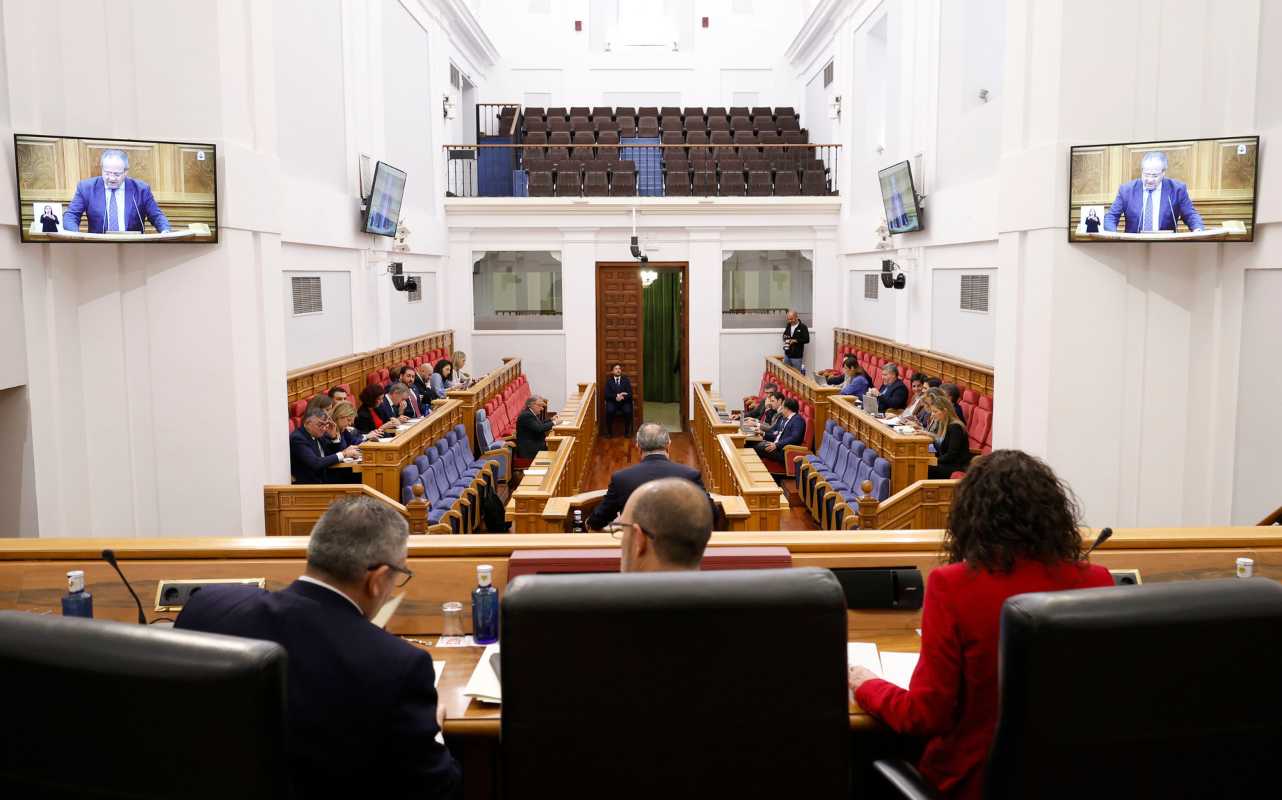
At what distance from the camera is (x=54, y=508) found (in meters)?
6.27

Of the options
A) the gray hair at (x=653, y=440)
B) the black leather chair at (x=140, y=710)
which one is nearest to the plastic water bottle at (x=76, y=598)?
the black leather chair at (x=140, y=710)

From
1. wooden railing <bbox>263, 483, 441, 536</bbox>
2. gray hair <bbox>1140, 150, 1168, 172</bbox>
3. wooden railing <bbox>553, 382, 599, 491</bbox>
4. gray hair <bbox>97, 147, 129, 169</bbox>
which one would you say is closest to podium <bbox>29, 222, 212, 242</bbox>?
gray hair <bbox>97, 147, 129, 169</bbox>

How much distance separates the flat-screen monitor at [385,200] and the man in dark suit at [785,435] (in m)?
5.34

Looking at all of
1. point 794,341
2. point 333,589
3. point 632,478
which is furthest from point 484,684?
point 794,341

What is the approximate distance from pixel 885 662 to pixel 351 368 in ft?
30.0

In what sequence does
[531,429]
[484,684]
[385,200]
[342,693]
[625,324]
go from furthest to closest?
[625,324]
[385,200]
[531,429]
[484,684]
[342,693]

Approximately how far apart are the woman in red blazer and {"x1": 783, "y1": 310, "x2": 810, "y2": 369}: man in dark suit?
13.5m

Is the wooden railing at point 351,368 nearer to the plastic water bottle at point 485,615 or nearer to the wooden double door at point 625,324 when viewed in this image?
the wooden double door at point 625,324

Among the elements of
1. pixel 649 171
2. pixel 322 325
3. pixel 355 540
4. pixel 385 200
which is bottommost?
pixel 355 540

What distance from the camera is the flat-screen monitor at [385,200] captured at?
37.7ft

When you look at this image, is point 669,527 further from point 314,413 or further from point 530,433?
point 530,433

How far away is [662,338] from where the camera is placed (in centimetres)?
1938

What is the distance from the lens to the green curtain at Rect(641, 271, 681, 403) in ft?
63.1

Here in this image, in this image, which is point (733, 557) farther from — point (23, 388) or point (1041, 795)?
point (23, 388)
